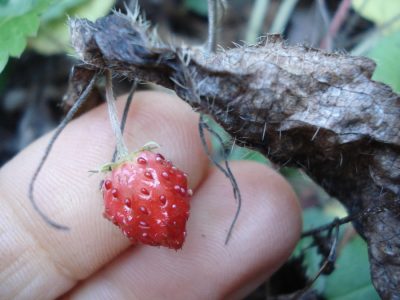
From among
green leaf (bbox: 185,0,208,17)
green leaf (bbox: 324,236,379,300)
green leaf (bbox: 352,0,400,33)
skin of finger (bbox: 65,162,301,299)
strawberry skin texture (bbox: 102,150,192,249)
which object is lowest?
green leaf (bbox: 324,236,379,300)

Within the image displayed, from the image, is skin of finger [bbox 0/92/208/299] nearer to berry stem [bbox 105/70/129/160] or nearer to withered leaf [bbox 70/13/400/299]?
berry stem [bbox 105/70/129/160]

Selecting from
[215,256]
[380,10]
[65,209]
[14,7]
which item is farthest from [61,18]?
[380,10]

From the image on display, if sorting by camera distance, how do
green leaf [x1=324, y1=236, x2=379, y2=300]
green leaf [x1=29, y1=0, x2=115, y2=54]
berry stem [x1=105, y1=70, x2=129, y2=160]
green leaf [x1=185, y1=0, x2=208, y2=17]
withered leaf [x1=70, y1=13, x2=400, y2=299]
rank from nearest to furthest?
withered leaf [x1=70, y1=13, x2=400, y2=299], berry stem [x1=105, y1=70, x2=129, y2=160], green leaf [x1=324, y1=236, x2=379, y2=300], green leaf [x1=29, y1=0, x2=115, y2=54], green leaf [x1=185, y1=0, x2=208, y2=17]

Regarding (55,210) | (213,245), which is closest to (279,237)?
(213,245)

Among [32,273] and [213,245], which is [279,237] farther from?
[32,273]

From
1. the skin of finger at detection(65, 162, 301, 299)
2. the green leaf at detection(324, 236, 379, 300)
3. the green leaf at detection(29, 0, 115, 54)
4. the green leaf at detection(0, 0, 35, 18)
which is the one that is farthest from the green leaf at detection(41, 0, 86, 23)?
the green leaf at detection(324, 236, 379, 300)

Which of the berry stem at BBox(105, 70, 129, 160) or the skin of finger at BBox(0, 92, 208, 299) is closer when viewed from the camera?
the berry stem at BBox(105, 70, 129, 160)

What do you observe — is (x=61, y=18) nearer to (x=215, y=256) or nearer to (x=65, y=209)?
(x=65, y=209)
